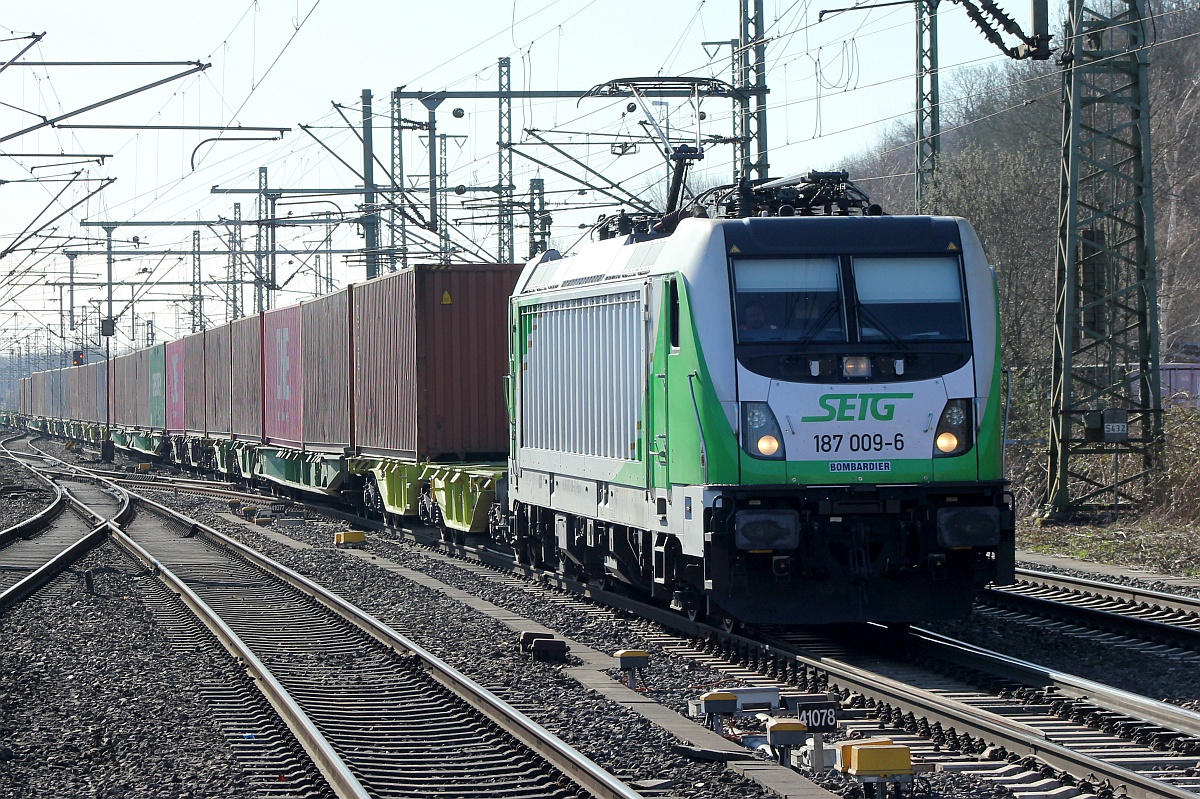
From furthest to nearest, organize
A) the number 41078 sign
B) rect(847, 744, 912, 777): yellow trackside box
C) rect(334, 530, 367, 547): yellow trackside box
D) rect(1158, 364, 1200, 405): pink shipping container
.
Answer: rect(1158, 364, 1200, 405): pink shipping container < rect(334, 530, 367, 547): yellow trackside box < the number 41078 sign < rect(847, 744, 912, 777): yellow trackside box

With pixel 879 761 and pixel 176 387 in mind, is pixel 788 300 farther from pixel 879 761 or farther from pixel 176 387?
pixel 176 387

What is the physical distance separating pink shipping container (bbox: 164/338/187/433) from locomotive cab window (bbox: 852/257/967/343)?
35110mm

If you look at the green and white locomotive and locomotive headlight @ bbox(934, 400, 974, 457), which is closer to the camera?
the green and white locomotive

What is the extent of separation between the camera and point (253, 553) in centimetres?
2069

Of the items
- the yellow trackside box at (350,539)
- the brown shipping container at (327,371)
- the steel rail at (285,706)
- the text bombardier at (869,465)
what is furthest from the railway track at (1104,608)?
the brown shipping container at (327,371)

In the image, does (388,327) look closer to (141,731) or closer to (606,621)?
(606,621)

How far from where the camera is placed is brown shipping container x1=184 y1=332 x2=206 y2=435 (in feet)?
135

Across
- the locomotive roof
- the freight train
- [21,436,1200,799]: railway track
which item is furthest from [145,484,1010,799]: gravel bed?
the locomotive roof

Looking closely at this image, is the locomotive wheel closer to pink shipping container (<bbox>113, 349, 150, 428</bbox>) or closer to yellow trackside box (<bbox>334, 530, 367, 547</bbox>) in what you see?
yellow trackside box (<bbox>334, 530, 367, 547</bbox>)

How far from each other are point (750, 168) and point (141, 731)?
16001 mm

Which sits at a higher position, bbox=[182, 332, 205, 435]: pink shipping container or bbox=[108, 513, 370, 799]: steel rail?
bbox=[182, 332, 205, 435]: pink shipping container

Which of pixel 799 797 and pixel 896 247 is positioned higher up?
pixel 896 247

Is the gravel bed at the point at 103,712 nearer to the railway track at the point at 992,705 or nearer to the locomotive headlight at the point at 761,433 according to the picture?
the railway track at the point at 992,705

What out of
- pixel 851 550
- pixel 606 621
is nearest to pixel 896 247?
pixel 851 550
